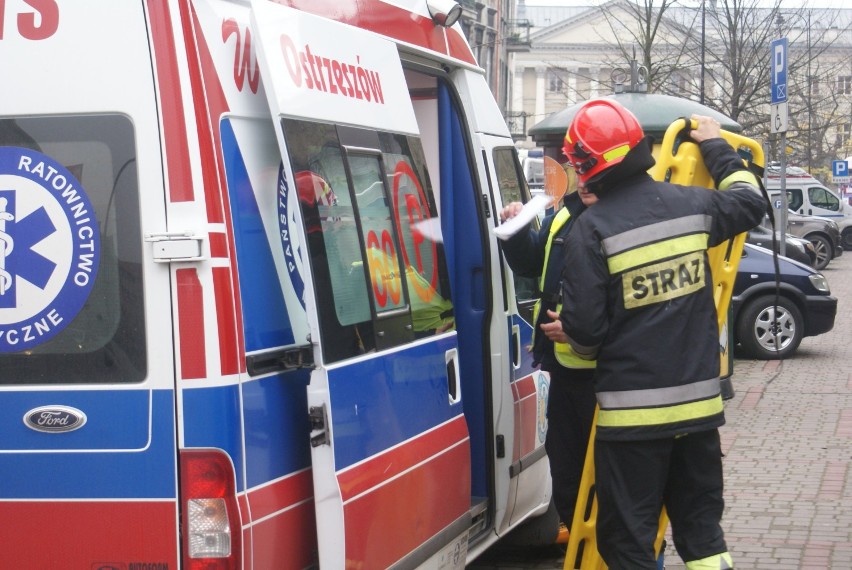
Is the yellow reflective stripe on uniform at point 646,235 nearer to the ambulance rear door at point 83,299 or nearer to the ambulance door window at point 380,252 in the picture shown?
the ambulance door window at point 380,252

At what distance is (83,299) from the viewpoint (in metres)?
3.27

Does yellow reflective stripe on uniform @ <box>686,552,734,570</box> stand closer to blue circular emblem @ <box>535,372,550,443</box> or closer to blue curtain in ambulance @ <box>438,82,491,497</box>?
blue curtain in ambulance @ <box>438,82,491,497</box>

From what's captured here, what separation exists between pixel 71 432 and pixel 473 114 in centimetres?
279

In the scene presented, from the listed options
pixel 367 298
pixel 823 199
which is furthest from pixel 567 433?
pixel 823 199

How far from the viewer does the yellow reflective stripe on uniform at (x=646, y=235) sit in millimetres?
4145

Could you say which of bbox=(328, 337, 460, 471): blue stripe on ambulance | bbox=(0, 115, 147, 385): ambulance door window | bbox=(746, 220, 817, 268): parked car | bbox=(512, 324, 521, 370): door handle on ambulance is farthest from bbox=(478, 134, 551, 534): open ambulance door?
bbox=(746, 220, 817, 268): parked car

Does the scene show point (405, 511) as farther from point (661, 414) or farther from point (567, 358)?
point (567, 358)

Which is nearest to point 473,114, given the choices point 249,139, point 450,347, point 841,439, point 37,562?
point 450,347

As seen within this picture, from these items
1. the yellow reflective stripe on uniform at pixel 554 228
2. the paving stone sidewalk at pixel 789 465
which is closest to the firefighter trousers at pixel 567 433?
the yellow reflective stripe on uniform at pixel 554 228

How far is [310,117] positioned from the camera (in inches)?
141

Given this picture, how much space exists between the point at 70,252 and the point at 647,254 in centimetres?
189

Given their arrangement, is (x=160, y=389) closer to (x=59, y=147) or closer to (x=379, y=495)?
(x=59, y=147)

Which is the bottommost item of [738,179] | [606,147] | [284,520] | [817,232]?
[284,520]

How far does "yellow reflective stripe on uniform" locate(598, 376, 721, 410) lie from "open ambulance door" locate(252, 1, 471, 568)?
0.65m
